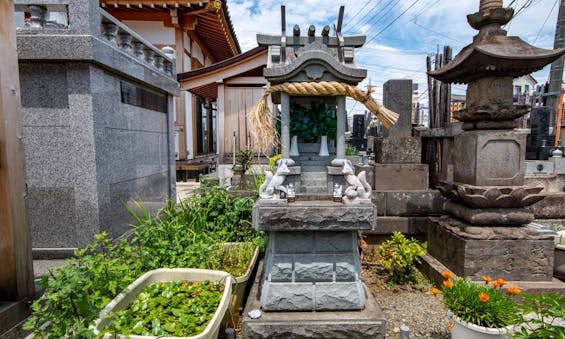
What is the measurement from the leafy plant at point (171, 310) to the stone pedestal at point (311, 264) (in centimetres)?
61

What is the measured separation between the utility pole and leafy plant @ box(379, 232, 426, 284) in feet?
53.5

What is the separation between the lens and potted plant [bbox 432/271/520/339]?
8.00ft

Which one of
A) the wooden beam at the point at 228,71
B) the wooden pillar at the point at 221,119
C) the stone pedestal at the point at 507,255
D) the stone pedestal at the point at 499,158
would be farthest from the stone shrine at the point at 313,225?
the wooden pillar at the point at 221,119

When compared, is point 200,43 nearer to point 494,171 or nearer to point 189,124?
point 189,124

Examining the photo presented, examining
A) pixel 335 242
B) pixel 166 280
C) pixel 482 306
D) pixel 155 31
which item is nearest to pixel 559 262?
pixel 482 306

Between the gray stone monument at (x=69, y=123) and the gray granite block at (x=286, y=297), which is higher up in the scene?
the gray stone monument at (x=69, y=123)

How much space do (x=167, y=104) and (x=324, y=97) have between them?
176 inches

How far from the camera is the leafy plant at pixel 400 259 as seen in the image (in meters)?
4.10

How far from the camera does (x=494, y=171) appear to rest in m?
3.92

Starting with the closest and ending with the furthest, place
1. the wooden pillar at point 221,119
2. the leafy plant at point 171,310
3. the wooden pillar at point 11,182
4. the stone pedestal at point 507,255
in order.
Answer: the leafy plant at point 171,310
the wooden pillar at point 11,182
the stone pedestal at point 507,255
the wooden pillar at point 221,119

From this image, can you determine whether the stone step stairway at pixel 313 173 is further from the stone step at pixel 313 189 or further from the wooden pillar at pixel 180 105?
the wooden pillar at pixel 180 105

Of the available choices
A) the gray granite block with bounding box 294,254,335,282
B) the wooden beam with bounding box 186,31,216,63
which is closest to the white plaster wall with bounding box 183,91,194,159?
the wooden beam with bounding box 186,31,216,63

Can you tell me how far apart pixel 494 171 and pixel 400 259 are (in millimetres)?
1732

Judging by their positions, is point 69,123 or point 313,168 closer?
point 313,168
